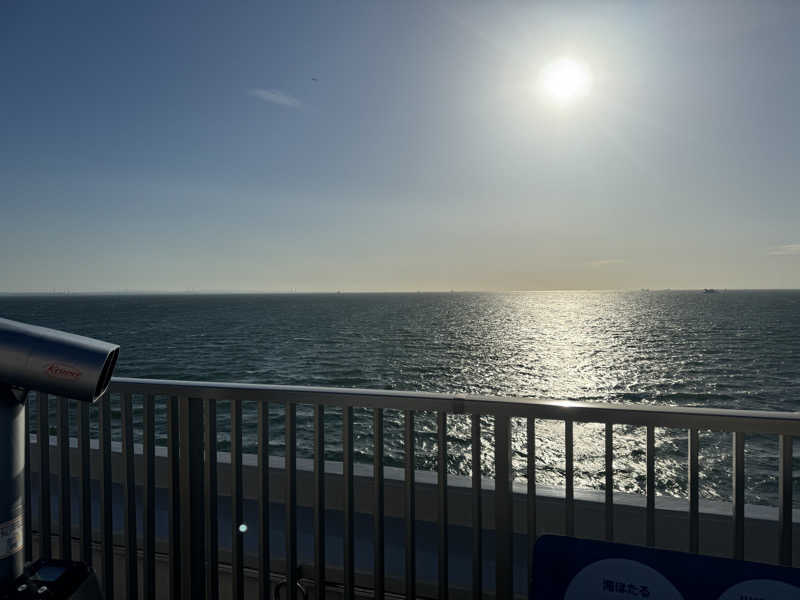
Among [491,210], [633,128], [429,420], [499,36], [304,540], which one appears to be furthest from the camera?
[491,210]

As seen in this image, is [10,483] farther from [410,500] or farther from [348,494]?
[410,500]

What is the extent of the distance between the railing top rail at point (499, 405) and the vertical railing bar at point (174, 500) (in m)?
0.09

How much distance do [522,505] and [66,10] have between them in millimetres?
5347

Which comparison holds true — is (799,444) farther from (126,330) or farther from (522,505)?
(126,330)

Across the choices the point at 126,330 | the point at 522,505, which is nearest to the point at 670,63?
the point at 522,505

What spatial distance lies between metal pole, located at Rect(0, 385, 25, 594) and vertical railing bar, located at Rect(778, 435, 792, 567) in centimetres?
184

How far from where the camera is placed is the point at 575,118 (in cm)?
1109

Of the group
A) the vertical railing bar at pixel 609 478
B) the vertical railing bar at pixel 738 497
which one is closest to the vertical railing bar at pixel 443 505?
the vertical railing bar at pixel 609 478

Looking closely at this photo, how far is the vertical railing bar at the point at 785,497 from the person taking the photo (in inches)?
52.8

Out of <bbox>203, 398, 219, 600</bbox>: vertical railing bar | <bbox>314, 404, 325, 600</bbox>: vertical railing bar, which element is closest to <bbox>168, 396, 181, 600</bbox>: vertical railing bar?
<bbox>203, 398, 219, 600</bbox>: vertical railing bar

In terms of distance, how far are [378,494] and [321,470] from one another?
210mm

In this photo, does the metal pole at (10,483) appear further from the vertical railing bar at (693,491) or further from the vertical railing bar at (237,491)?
the vertical railing bar at (693,491)

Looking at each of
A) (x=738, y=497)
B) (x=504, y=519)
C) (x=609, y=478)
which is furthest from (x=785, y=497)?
Result: (x=504, y=519)

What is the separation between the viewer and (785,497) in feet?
4.42
